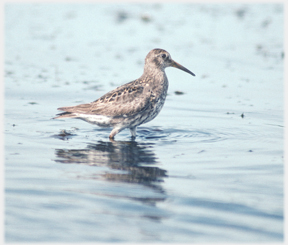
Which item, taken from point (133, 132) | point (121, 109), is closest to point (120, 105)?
point (121, 109)

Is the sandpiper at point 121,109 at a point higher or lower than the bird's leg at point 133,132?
higher

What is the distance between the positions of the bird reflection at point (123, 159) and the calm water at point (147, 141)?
20 millimetres

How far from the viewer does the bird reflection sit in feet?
22.9

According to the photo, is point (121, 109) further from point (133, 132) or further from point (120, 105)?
point (133, 132)

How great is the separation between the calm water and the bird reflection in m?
0.02

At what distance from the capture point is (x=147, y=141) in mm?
9320

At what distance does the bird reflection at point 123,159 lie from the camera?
22.9 feet

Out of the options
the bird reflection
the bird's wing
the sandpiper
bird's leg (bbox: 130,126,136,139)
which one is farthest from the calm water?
the bird's wing

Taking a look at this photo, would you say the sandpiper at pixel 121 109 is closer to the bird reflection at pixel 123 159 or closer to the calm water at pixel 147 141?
the calm water at pixel 147 141

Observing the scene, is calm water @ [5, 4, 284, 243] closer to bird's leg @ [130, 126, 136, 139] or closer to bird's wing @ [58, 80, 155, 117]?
bird's leg @ [130, 126, 136, 139]

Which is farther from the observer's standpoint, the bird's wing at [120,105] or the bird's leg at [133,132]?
the bird's leg at [133,132]

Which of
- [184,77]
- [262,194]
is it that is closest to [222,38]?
[184,77]

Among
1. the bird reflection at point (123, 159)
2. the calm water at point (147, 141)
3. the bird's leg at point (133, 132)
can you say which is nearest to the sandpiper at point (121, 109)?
the bird's leg at point (133, 132)

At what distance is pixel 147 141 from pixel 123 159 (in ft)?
4.65
